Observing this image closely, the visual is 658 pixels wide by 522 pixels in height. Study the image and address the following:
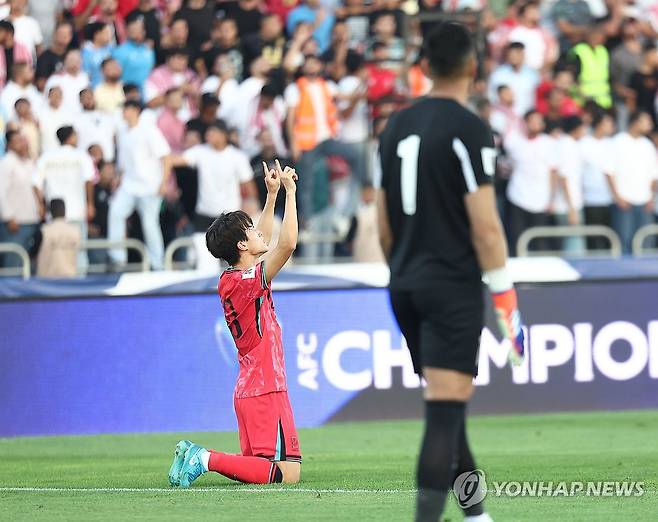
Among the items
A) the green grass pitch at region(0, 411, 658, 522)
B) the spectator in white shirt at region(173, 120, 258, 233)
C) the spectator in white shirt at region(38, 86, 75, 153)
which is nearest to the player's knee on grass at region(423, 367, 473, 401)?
the green grass pitch at region(0, 411, 658, 522)

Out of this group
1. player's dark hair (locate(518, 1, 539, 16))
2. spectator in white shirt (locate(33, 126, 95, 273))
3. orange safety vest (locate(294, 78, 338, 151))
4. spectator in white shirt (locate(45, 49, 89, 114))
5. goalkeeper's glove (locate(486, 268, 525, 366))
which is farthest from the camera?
player's dark hair (locate(518, 1, 539, 16))

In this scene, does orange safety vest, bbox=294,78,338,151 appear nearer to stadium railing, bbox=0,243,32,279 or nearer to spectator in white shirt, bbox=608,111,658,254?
spectator in white shirt, bbox=608,111,658,254

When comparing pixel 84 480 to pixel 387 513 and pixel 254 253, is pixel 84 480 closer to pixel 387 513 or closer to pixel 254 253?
pixel 254 253

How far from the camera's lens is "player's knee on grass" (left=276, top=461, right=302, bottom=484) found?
8.80 m

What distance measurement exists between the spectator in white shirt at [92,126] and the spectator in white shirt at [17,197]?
0.89 m

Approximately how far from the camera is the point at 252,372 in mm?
8797

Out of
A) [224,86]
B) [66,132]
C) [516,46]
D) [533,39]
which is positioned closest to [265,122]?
[224,86]

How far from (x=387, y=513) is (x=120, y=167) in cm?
977

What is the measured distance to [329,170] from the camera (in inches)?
672

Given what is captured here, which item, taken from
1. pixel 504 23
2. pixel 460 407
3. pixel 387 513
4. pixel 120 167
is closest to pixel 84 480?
pixel 387 513

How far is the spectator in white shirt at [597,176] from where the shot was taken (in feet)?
57.4

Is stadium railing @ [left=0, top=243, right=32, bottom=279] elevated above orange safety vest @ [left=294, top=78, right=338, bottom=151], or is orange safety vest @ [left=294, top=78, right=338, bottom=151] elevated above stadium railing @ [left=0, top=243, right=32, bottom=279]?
orange safety vest @ [left=294, top=78, right=338, bottom=151]

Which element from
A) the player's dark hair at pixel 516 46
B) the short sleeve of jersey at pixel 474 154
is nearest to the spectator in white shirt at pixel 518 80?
the player's dark hair at pixel 516 46

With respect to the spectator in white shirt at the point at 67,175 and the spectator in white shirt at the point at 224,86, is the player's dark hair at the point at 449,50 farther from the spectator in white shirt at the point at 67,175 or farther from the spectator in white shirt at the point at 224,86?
the spectator in white shirt at the point at 224,86
